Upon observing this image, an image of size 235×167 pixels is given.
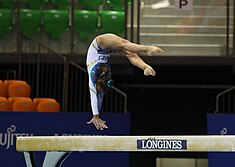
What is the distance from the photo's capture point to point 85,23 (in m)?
13.5

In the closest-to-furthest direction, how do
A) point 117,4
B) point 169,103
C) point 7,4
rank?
point 117,4
point 7,4
point 169,103

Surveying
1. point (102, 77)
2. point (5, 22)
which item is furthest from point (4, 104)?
point (102, 77)

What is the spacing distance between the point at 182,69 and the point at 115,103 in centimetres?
164

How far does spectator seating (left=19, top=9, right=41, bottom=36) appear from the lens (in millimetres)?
13488

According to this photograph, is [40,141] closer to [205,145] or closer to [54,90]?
[205,145]

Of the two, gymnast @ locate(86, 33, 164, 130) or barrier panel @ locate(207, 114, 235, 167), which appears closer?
gymnast @ locate(86, 33, 164, 130)

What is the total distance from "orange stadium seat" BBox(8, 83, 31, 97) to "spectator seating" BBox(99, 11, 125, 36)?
2.26m

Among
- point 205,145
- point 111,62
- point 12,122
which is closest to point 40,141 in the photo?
point 205,145

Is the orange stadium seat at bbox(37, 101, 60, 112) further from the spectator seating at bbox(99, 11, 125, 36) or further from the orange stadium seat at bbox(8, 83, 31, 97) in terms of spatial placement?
the spectator seating at bbox(99, 11, 125, 36)

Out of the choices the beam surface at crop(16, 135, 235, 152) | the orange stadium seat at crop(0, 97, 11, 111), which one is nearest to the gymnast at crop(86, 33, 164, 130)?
the beam surface at crop(16, 135, 235, 152)

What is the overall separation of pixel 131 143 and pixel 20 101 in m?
5.45

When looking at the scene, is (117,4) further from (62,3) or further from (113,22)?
(62,3)

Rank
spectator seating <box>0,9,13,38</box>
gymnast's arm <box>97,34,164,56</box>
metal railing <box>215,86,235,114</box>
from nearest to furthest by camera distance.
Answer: gymnast's arm <box>97,34,164,56</box> → spectator seating <box>0,9,13,38</box> → metal railing <box>215,86,235,114</box>

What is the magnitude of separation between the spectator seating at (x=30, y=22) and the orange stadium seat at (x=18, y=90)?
5.70ft
